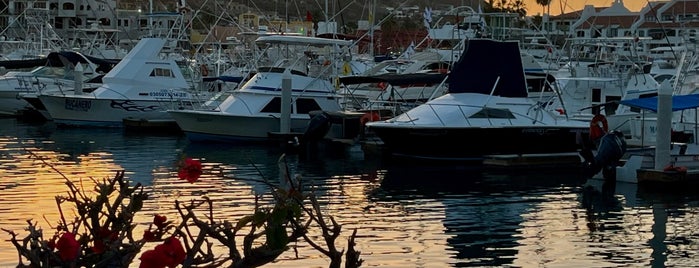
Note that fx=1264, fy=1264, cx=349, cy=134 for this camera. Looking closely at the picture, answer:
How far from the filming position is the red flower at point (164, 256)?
31.1ft

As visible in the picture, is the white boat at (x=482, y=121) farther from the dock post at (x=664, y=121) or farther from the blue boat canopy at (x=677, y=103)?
the dock post at (x=664, y=121)

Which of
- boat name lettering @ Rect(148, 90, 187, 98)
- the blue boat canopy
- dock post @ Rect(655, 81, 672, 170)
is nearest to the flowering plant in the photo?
dock post @ Rect(655, 81, 672, 170)

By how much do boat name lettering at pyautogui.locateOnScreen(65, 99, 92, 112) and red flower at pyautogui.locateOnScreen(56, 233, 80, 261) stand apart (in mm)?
40797

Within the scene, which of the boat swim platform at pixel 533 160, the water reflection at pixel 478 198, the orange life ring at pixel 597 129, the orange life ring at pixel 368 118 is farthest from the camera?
the orange life ring at pixel 368 118

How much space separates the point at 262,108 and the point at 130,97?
964cm

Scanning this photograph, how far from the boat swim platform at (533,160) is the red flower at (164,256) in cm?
2420

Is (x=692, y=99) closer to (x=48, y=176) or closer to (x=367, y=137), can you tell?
(x=367, y=137)

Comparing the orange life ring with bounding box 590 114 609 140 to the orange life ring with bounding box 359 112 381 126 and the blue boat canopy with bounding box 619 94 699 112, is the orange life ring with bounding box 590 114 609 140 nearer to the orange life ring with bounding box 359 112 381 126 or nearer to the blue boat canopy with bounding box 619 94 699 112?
the blue boat canopy with bounding box 619 94 699 112

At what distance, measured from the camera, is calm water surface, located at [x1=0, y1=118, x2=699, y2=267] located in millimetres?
19453

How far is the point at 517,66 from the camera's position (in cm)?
3588

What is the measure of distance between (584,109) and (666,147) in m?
13.8

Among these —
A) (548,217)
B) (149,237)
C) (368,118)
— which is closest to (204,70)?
(368,118)

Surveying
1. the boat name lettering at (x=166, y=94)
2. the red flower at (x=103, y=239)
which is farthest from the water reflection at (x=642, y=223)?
the boat name lettering at (x=166, y=94)

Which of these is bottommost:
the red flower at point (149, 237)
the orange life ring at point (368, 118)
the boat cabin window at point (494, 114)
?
the orange life ring at point (368, 118)
